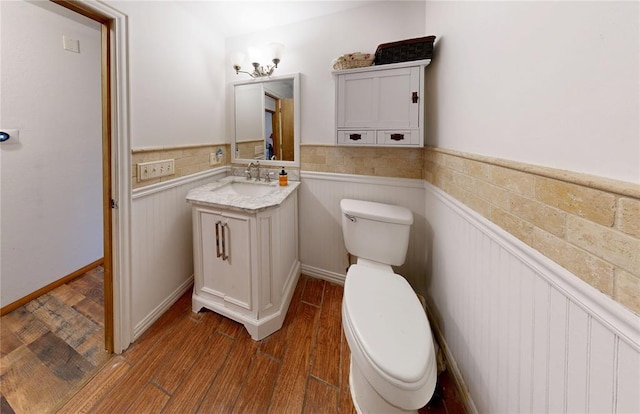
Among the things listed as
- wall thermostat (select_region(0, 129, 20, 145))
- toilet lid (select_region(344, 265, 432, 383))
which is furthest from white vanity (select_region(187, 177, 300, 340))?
wall thermostat (select_region(0, 129, 20, 145))

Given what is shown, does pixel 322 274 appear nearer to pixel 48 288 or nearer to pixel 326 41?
pixel 326 41

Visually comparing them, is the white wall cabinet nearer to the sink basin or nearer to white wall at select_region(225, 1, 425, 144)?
the sink basin

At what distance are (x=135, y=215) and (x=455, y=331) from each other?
76.5 inches

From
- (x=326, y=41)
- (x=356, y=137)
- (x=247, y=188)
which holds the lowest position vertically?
(x=247, y=188)

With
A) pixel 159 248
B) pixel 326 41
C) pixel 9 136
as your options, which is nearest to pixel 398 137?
pixel 326 41

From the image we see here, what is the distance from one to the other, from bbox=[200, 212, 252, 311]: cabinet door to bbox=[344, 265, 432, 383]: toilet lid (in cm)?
69

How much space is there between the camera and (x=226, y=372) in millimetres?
1273

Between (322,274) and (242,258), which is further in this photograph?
(322,274)

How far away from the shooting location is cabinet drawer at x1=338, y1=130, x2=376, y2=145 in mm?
1601

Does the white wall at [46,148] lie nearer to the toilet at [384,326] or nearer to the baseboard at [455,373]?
the toilet at [384,326]

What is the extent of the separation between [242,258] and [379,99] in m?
1.38

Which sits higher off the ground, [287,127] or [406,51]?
[406,51]

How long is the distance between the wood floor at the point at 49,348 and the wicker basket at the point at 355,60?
2.32 metres

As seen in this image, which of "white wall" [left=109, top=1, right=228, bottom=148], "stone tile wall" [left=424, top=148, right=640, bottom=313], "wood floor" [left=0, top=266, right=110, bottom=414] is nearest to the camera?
"stone tile wall" [left=424, top=148, right=640, bottom=313]
